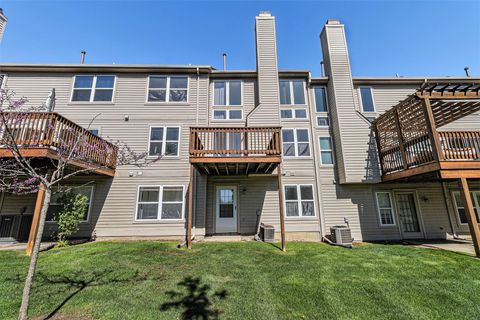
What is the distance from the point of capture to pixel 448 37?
9.63m

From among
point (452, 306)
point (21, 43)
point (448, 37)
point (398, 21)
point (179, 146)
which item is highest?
point (398, 21)

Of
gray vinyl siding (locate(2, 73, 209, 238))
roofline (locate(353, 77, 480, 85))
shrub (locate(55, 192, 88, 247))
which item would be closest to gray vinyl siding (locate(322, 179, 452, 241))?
roofline (locate(353, 77, 480, 85))

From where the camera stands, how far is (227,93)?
33.6 feet

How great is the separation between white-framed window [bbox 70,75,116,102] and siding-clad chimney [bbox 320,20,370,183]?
36.6 ft

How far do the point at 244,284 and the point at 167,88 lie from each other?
30.7 feet

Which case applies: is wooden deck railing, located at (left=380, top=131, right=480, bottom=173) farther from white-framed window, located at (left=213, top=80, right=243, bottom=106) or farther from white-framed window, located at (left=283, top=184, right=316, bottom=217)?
white-framed window, located at (left=213, top=80, right=243, bottom=106)

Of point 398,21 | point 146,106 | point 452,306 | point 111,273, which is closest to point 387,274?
point 452,306

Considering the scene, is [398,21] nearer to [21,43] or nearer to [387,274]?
[387,274]

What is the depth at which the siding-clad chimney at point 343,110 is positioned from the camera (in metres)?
8.84

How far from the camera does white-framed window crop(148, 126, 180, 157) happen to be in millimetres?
9135

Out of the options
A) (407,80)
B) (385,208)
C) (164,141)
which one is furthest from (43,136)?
(407,80)

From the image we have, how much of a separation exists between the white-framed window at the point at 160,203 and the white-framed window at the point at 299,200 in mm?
4821

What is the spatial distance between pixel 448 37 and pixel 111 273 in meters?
16.9

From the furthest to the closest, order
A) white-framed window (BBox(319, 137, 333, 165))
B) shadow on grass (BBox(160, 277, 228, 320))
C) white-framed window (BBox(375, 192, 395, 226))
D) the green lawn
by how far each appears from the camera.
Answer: white-framed window (BBox(319, 137, 333, 165)) < white-framed window (BBox(375, 192, 395, 226)) < the green lawn < shadow on grass (BBox(160, 277, 228, 320))
